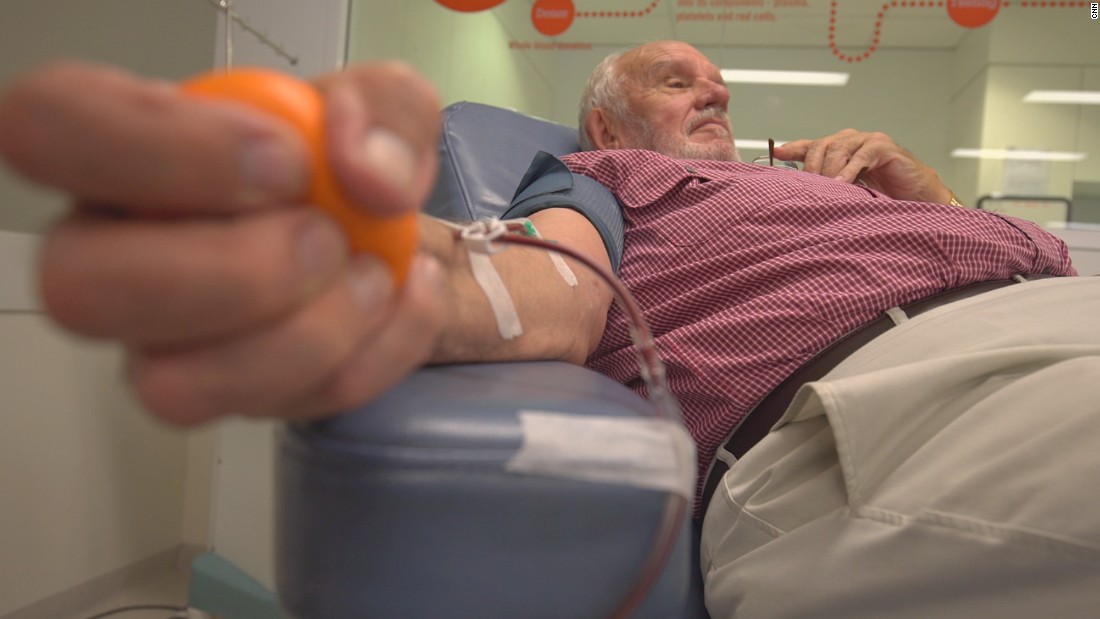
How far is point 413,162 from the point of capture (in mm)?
295

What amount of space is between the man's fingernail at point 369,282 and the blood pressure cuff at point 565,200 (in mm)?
546

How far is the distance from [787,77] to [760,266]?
1.92 metres

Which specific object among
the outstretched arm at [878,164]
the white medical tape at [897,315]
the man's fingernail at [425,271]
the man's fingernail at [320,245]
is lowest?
the white medical tape at [897,315]

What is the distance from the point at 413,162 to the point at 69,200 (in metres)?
0.12

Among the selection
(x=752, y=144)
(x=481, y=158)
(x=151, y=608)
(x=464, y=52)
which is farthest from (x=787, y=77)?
(x=151, y=608)

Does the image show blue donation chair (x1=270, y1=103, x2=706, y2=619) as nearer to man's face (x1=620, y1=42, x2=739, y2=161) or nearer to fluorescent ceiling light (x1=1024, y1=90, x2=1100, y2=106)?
man's face (x1=620, y1=42, x2=739, y2=161)

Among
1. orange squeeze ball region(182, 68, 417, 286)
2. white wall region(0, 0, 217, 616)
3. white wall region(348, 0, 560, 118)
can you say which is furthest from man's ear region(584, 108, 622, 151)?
orange squeeze ball region(182, 68, 417, 286)

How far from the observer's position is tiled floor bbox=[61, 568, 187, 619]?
1.43 m

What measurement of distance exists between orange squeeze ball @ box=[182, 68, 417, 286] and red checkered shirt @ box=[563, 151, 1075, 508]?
0.55 m

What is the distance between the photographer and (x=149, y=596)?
152 cm

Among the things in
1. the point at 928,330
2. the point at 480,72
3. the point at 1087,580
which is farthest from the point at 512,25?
the point at 1087,580

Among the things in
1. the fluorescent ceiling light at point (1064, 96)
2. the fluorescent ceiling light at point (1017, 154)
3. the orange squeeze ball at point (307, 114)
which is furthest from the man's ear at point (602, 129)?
the fluorescent ceiling light at point (1064, 96)

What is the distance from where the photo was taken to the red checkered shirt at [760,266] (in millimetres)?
770

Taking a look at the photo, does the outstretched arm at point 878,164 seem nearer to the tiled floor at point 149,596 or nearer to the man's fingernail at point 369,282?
the man's fingernail at point 369,282
